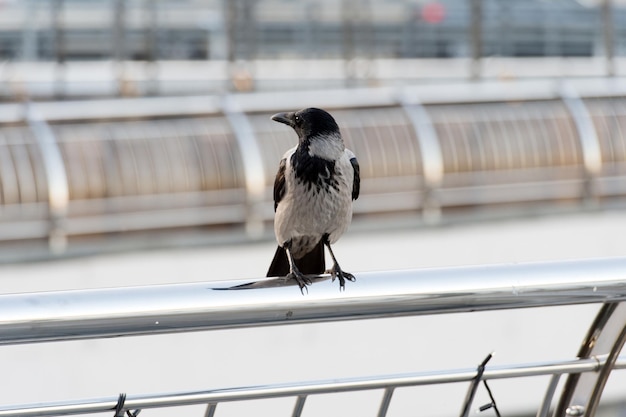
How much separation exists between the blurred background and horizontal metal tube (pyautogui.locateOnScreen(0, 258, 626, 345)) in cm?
304

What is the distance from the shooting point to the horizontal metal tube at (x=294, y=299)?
1.14 m

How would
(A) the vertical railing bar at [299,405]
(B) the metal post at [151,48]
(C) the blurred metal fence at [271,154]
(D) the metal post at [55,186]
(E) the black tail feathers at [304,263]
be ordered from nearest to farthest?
(A) the vertical railing bar at [299,405]
(E) the black tail feathers at [304,263]
(D) the metal post at [55,186]
(C) the blurred metal fence at [271,154]
(B) the metal post at [151,48]

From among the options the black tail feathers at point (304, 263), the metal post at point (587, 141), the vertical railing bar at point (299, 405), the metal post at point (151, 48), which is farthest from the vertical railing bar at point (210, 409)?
the metal post at point (151, 48)

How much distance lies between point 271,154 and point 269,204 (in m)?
0.33

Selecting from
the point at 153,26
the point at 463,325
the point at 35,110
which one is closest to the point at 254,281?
the point at 463,325

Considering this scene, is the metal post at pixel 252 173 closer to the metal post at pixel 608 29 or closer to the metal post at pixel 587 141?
the metal post at pixel 587 141

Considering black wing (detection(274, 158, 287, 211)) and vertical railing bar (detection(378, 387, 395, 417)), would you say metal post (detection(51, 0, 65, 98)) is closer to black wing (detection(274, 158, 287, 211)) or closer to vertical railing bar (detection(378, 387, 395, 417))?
black wing (detection(274, 158, 287, 211))

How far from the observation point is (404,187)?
18.3 ft

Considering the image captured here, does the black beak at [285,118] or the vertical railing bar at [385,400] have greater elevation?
the black beak at [285,118]

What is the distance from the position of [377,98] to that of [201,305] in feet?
15.4

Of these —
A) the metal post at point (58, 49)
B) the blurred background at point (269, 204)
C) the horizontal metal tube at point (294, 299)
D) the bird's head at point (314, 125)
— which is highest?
the metal post at point (58, 49)

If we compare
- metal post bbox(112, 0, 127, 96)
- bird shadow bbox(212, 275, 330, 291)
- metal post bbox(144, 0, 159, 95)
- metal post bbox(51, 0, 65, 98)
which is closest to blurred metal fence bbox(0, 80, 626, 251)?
metal post bbox(112, 0, 127, 96)

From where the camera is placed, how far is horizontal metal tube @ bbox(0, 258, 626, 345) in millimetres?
1141

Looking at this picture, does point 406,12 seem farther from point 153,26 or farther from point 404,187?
point 404,187
